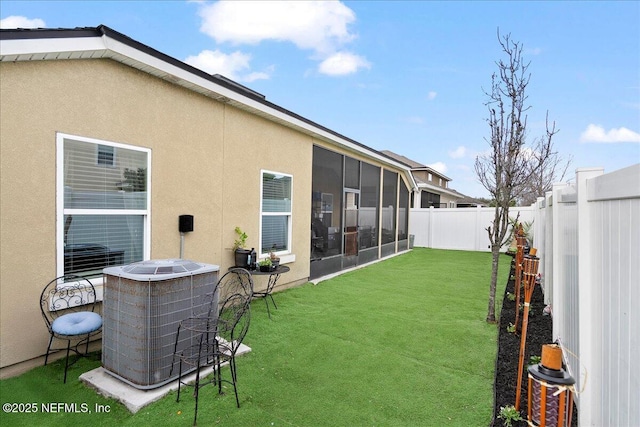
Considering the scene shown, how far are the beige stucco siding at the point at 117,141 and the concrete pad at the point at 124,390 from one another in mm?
684

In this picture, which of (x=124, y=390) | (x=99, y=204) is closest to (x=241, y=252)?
(x=99, y=204)

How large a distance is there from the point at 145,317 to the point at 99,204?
1606 mm

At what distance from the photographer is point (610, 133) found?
1570 cm

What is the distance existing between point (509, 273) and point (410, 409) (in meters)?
7.72

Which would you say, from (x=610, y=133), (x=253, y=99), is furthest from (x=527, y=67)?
(x=610, y=133)

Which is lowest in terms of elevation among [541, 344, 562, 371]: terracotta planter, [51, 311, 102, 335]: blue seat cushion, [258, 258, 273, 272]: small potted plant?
[51, 311, 102, 335]: blue seat cushion

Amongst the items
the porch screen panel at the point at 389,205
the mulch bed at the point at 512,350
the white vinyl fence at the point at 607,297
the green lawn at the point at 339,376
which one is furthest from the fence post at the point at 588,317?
the porch screen panel at the point at 389,205

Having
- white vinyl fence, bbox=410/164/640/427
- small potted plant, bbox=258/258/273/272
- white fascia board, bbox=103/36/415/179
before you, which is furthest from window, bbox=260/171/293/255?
white vinyl fence, bbox=410/164/640/427

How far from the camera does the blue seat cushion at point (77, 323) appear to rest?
10.1 feet

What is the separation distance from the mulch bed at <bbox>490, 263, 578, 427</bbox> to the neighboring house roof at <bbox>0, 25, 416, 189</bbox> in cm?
505

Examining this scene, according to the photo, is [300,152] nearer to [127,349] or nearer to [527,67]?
[527,67]

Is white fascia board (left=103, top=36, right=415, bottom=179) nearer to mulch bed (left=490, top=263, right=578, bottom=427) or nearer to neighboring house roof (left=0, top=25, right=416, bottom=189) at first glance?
neighboring house roof (left=0, top=25, right=416, bottom=189)

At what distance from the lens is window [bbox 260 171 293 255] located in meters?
6.37

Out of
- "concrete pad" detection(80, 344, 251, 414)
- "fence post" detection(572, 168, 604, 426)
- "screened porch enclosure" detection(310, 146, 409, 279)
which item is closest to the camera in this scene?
"fence post" detection(572, 168, 604, 426)
